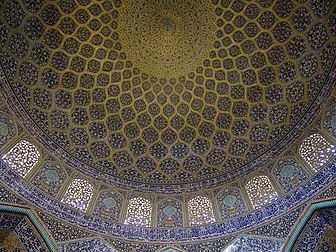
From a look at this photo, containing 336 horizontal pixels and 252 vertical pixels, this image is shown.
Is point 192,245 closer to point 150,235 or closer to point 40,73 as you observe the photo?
point 150,235

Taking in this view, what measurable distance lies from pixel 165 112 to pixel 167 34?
3209 millimetres

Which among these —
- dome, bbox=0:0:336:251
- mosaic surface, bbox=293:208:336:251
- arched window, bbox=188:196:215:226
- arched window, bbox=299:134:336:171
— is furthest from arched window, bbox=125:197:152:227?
arched window, bbox=299:134:336:171

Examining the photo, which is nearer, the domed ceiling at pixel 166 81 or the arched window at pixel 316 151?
the arched window at pixel 316 151

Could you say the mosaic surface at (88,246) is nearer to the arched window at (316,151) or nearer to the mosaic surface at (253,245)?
the mosaic surface at (253,245)

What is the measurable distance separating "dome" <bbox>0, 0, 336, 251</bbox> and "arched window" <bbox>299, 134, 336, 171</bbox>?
0.13 ft

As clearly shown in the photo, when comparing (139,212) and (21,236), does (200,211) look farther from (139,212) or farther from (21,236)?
(21,236)

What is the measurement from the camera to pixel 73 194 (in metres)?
13.1

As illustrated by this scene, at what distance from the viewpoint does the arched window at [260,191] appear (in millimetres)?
12750

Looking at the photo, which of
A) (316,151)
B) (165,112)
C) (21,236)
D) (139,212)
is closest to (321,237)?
(316,151)

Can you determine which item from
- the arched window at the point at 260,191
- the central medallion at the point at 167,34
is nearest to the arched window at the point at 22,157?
the central medallion at the point at 167,34

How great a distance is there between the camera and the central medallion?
14.8 meters

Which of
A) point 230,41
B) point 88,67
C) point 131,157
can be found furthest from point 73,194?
point 230,41

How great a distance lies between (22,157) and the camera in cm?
1261

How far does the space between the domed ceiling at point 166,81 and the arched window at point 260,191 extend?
28.5 inches
